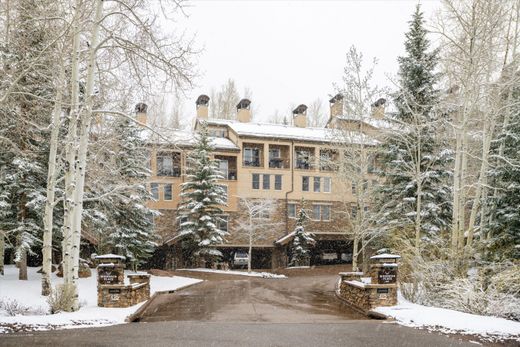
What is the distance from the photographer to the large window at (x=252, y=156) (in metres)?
38.7

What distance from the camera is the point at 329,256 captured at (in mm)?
38844

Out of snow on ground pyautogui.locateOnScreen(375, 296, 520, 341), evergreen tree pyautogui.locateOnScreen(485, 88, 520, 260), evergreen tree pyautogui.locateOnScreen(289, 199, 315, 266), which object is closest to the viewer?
snow on ground pyautogui.locateOnScreen(375, 296, 520, 341)

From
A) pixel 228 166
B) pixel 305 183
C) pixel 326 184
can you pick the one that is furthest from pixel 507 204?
pixel 228 166

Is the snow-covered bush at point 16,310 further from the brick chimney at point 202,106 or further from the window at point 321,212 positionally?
the brick chimney at point 202,106

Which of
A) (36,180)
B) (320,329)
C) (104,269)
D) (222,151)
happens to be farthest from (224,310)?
(222,151)

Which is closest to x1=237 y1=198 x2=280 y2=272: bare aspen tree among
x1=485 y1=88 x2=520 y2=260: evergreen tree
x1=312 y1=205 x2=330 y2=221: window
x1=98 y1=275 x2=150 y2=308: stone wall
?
x1=312 y1=205 x2=330 y2=221: window

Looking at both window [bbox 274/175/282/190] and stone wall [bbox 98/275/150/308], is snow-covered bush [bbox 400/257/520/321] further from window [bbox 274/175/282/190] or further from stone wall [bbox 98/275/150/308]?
window [bbox 274/175/282/190]

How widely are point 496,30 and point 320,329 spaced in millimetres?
13206

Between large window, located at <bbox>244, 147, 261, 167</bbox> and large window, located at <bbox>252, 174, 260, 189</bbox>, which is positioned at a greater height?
large window, located at <bbox>244, 147, 261, 167</bbox>

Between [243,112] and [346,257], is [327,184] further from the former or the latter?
[243,112]

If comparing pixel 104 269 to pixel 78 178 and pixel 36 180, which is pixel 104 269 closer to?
pixel 78 178

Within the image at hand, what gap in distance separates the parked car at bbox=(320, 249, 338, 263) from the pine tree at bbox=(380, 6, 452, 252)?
51.6ft

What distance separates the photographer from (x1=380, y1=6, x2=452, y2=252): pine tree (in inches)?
850

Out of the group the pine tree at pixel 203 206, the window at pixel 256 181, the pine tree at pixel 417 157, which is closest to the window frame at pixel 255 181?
the window at pixel 256 181
